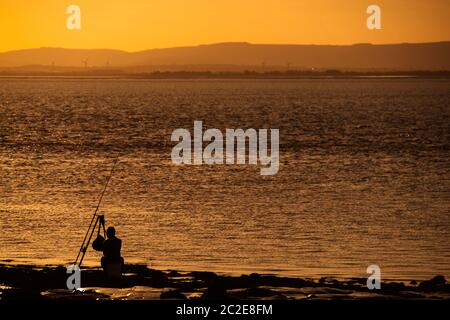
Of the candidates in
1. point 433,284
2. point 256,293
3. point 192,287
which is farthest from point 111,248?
point 433,284

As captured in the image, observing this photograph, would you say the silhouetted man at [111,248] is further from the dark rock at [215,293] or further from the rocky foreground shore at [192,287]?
the dark rock at [215,293]

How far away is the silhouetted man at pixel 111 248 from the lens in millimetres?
19500

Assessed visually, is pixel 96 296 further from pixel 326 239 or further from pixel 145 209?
pixel 145 209

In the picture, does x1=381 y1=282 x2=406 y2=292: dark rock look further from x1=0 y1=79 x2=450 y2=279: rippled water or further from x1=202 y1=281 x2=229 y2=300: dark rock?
x1=202 y1=281 x2=229 y2=300: dark rock

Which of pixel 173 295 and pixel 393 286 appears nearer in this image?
pixel 173 295

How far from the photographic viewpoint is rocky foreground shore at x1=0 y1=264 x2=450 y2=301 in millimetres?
18594

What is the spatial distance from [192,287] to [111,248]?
1718mm

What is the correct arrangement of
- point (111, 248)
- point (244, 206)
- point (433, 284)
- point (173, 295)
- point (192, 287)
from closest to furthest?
point (173, 295)
point (111, 248)
point (192, 287)
point (433, 284)
point (244, 206)

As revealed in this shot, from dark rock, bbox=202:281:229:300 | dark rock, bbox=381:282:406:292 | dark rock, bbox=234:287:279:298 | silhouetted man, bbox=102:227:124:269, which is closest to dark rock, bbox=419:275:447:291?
dark rock, bbox=381:282:406:292

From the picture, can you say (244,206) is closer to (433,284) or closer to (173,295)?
(433,284)

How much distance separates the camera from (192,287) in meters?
19.8

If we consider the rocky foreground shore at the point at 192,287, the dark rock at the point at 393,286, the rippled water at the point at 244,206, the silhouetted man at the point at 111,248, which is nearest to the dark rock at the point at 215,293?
the rocky foreground shore at the point at 192,287

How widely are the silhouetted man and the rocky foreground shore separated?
1.53 feet

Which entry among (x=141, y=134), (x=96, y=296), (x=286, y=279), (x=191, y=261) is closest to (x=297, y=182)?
(x=191, y=261)
